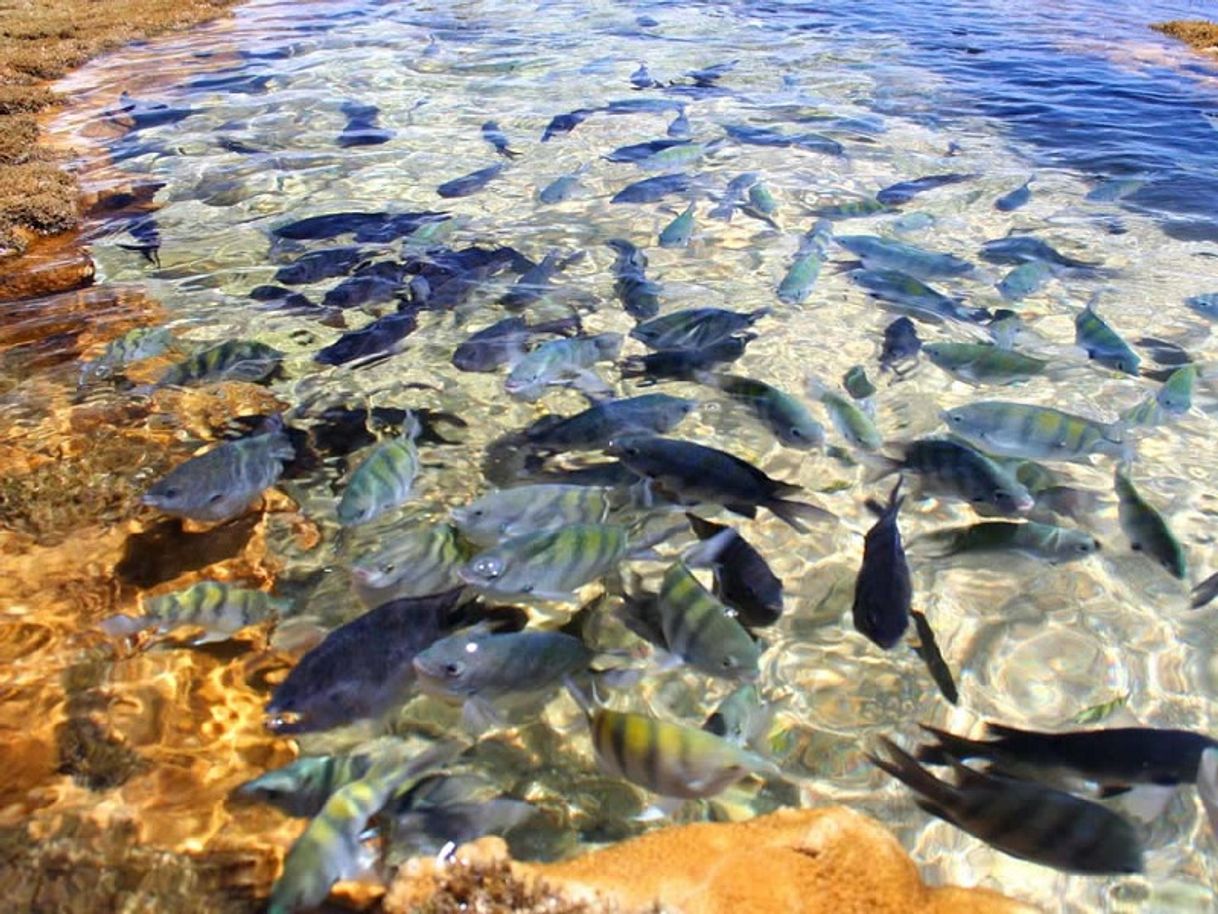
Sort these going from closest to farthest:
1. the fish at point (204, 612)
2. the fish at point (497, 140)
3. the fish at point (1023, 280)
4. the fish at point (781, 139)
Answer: the fish at point (204, 612) → the fish at point (1023, 280) → the fish at point (781, 139) → the fish at point (497, 140)

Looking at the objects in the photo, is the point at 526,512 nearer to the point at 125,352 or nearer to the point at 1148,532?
the point at 1148,532

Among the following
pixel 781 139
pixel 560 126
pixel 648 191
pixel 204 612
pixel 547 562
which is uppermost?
pixel 560 126

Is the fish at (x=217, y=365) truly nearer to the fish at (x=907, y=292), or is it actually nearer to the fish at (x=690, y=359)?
the fish at (x=690, y=359)

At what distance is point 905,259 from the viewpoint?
5.86 metres

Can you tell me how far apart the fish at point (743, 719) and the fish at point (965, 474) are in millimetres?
1313

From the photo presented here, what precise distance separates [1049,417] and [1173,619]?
98cm

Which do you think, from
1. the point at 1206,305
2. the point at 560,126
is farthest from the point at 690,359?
the point at 560,126

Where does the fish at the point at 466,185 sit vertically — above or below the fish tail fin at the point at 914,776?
above

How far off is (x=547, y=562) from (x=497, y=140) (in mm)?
7720

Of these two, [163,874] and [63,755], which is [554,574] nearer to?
[163,874]

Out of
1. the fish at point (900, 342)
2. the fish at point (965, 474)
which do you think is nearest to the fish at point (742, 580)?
the fish at point (965, 474)

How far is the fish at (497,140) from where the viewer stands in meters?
9.35

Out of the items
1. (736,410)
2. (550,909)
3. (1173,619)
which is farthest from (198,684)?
→ (1173,619)

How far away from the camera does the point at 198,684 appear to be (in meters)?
3.02
